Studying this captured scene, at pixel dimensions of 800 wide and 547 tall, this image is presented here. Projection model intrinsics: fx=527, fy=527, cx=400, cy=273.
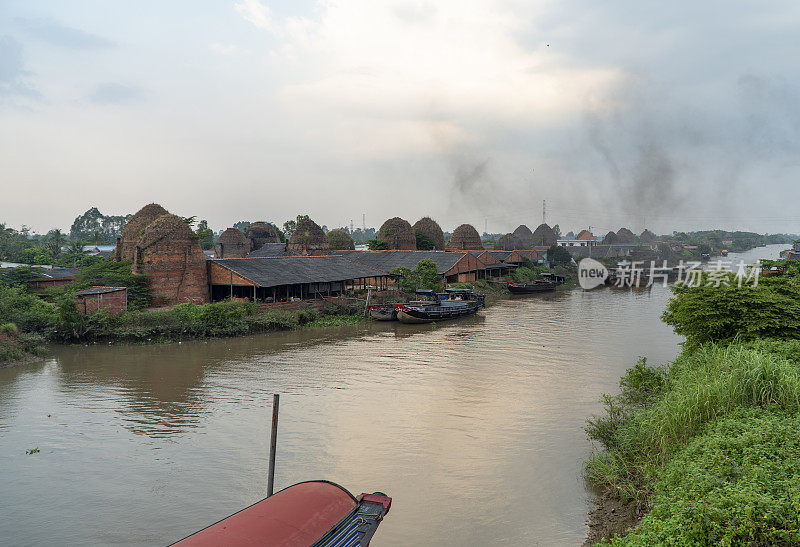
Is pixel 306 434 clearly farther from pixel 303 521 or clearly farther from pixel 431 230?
pixel 431 230

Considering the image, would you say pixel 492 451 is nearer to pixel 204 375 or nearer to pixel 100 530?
pixel 100 530

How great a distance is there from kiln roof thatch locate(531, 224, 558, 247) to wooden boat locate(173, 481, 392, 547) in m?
90.2

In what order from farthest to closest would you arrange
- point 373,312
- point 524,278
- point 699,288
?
point 524,278 → point 373,312 → point 699,288

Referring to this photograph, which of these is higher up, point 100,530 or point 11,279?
point 11,279

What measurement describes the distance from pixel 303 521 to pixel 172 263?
2540 centimetres

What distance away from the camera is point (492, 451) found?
12180mm

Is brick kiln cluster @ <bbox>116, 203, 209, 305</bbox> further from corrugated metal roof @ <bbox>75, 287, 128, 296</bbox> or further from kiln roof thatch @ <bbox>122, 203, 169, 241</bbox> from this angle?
kiln roof thatch @ <bbox>122, 203, 169, 241</bbox>

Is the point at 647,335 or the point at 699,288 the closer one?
the point at 699,288

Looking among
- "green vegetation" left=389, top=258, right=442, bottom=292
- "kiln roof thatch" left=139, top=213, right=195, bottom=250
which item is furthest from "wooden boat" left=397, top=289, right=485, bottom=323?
"kiln roof thatch" left=139, top=213, right=195, bottom=250

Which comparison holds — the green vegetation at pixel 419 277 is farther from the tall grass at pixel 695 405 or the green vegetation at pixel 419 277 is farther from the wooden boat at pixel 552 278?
the tall grass at pixel 695 405

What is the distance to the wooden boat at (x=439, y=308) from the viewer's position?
3148 centimetres

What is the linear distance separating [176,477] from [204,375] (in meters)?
8.65

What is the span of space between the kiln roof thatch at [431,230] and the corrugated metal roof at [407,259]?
15500 millimetres

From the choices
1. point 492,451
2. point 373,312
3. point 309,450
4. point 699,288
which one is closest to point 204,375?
point 309,450
